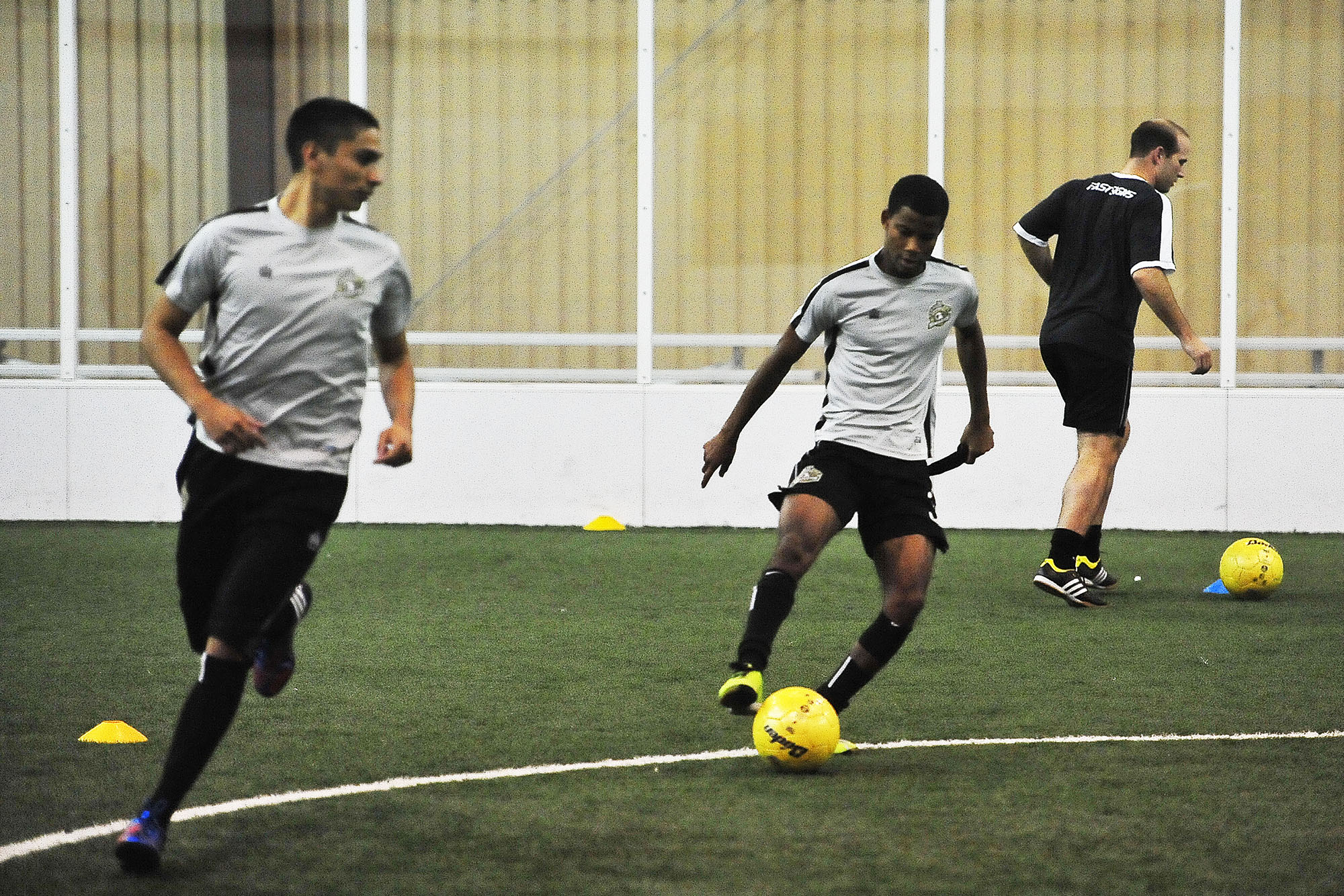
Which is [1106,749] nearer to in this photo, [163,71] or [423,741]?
[423,741]

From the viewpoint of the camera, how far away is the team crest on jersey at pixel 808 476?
17.0 feet

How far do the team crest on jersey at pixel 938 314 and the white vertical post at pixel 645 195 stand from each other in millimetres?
6843

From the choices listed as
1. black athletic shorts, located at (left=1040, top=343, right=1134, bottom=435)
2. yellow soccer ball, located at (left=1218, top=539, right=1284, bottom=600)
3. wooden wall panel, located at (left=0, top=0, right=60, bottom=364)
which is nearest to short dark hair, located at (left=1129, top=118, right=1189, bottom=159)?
black athletic shorts, located at (left=1040, top=343, right=1134, bottom=435)

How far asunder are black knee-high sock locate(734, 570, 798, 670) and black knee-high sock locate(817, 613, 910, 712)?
264mm

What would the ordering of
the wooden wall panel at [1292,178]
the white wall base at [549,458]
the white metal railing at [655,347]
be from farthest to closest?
the white metal railing at [655,347], the wooden wall panel at [1292,178], the white wall base at [549,458]

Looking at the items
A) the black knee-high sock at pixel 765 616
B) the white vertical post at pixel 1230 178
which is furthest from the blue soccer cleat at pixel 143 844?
the white vertical post at pixel 1230 178

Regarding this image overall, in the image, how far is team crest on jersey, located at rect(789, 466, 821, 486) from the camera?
520 centimetres

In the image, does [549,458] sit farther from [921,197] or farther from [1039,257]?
[921,197]

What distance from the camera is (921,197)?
5004mm

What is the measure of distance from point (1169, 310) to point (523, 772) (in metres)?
4.23

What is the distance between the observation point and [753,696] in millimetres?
4699

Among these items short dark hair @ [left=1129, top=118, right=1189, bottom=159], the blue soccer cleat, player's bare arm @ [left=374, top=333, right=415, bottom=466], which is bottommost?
the blue soccer cleat

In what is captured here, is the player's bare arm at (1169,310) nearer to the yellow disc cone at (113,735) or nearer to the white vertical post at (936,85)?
the white vertical post at (936,85)

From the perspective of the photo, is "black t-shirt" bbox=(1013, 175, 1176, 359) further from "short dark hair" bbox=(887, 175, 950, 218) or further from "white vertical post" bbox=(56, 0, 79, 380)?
"white vertical post" bbox=(56, 0, 79, 380)
